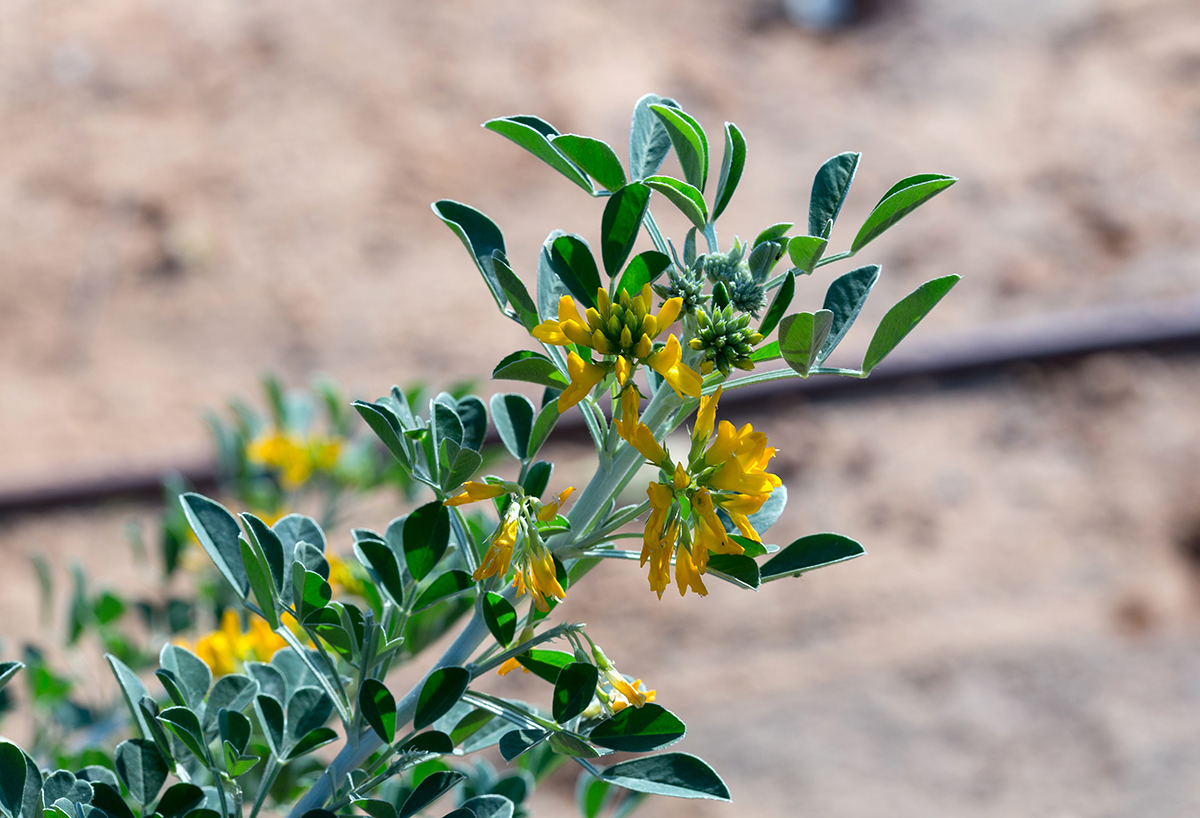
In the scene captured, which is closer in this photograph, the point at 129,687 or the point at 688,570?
the point at 688,570

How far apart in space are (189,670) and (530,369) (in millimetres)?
418

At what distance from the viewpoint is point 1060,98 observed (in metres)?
3.55

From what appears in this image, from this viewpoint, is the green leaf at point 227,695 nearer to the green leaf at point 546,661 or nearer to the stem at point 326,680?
the stem at point 326,680

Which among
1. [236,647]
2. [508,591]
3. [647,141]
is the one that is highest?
Result: [647,141]

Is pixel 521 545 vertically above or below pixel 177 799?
above

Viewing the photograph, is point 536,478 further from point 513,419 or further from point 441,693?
point 441,693

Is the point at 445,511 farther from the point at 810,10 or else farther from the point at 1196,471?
the point at 810,10

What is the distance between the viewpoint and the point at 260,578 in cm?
61

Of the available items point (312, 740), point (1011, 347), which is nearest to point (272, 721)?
point (312, 740)

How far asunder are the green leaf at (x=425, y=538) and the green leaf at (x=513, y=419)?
8 cm

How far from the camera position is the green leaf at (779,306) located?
1.85 feet

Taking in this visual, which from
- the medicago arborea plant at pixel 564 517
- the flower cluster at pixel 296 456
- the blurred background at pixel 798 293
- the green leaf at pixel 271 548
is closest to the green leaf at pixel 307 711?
the medicago arborea plant at pixel 564 517

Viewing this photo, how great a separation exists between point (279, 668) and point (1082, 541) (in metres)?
2.51

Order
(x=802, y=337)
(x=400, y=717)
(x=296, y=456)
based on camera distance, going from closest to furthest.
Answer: (x=802, y=337) → (x=400, y=717) → (x=296, y=456)
